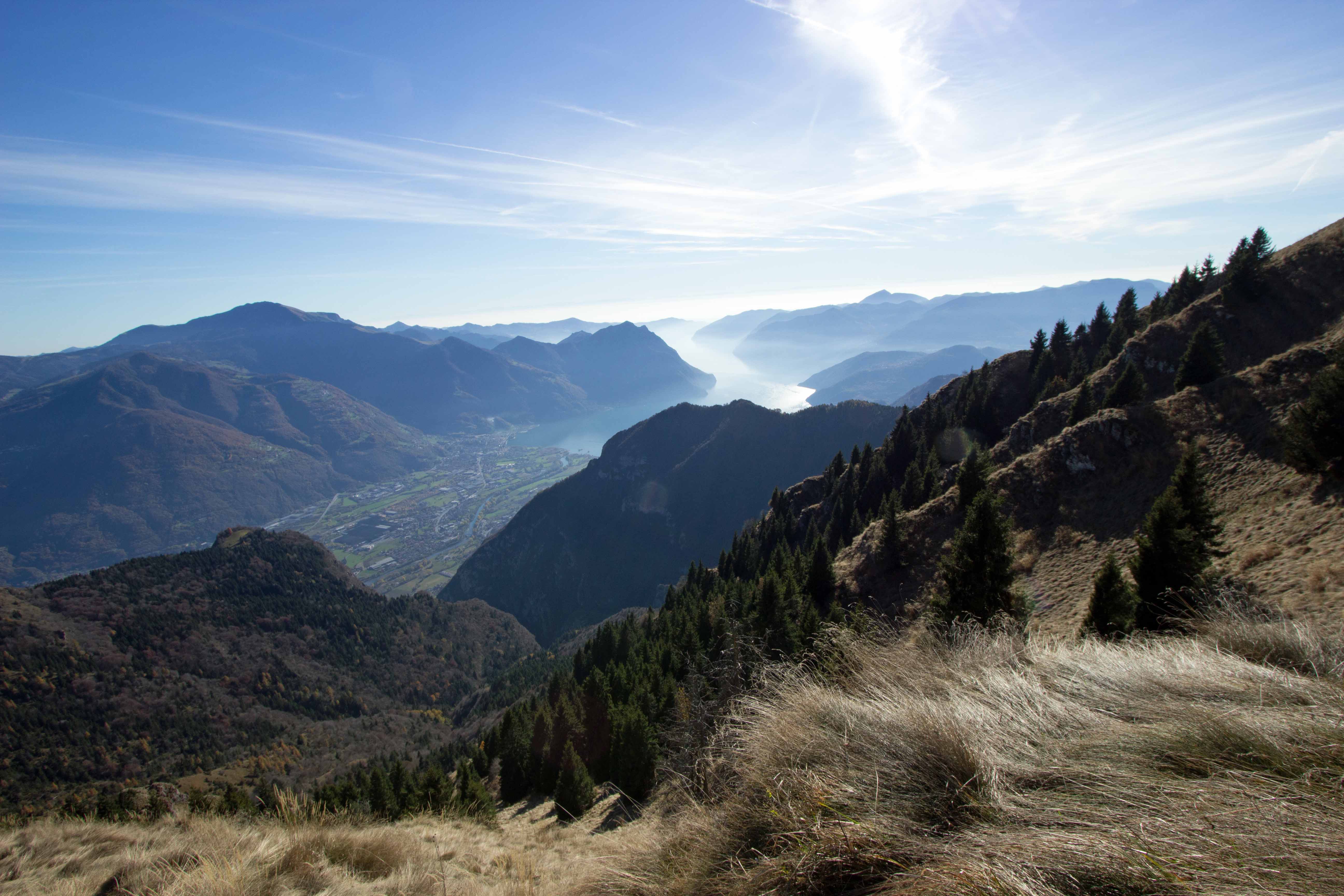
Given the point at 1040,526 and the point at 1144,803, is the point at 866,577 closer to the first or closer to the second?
the point at 1040,526

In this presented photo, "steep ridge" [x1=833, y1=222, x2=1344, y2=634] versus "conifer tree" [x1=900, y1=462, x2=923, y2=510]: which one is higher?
"steep ridge" [x1=833, y1=222, x2=1344, y2=634]

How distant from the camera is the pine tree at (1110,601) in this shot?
1341 cm

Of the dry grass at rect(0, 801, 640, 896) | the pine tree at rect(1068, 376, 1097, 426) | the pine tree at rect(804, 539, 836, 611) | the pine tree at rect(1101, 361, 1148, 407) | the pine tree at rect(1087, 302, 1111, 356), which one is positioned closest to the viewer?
the dry grass at rect(0, 801, 640, 896)

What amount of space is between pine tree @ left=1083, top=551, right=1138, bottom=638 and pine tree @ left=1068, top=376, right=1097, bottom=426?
23952 millimetres

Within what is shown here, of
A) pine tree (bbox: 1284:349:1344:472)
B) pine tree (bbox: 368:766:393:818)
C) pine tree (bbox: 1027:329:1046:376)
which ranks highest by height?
pine tree (bbox: 1027:329:1046:376)

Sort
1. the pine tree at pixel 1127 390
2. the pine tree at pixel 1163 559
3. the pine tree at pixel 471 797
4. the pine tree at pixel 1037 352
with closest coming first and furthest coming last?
1. the pine tree at pixel 1163 559
2. the pine tree at pixel 471 797
3. the pine tree at pixel 1127 390
4. the pine tree at pixel 1037 352

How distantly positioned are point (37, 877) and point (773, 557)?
42670 millimetres

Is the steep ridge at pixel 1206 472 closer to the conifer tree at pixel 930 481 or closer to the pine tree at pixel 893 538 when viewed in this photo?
the pine tree at pixel 893 538

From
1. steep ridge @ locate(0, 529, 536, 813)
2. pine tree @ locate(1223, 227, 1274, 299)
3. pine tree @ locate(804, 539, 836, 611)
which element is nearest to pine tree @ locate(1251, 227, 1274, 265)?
pine tree @ locate(1223, 227, 1274, 299)

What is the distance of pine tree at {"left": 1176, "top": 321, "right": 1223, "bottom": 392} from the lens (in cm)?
2883

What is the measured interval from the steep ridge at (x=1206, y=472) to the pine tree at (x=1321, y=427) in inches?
26.5

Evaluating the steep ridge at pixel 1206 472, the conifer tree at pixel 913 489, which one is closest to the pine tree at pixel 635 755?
the steep ridge at pixel 1206 472

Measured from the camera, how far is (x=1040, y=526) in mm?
25406

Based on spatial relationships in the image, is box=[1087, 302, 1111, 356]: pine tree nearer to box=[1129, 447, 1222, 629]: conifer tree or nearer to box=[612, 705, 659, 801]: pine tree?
box=[1129, 447, 1222, 629]: conifer tree
